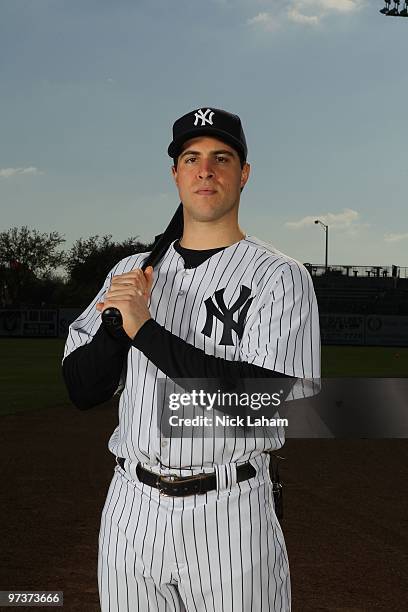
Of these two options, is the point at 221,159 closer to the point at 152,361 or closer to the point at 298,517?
the point at 152,361

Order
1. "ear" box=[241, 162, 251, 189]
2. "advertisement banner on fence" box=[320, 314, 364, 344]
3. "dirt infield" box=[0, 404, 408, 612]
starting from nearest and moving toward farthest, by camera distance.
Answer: "ear" box=[241, 162, 251, 189] → "dirt infield" box=[0, 404, 408, 612] → "advertisement banner on fence" box=[320, 314, 364, 344]

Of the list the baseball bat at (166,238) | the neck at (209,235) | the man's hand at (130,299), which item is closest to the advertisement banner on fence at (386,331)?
the baseball bat at (166,238)

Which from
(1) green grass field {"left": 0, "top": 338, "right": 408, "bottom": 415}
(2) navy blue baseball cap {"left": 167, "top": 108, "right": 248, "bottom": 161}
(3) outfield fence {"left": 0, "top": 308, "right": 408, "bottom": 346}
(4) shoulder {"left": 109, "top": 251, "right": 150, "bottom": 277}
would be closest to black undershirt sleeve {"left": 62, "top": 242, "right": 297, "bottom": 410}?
(4) shoulder {"left": 109, "top": 251, "right": 150, "bottom": 277}

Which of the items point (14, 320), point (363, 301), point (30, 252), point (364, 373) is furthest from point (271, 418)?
point (30, 252)

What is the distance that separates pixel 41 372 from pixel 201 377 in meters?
20.2

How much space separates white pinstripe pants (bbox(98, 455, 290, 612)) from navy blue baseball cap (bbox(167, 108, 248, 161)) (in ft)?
3.41

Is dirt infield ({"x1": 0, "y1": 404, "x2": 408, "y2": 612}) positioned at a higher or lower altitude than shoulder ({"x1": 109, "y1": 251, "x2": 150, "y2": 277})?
lower

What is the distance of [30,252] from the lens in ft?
285

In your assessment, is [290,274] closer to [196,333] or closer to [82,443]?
[196,333]

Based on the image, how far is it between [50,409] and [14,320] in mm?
30932

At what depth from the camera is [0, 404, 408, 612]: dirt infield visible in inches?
207

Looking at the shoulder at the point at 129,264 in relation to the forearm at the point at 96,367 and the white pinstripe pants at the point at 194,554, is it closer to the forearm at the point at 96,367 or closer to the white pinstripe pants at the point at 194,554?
the forearm at the point at 96,367

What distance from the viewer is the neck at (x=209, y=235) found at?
8.44 ft

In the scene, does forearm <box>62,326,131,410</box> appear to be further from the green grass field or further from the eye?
the green grass field
